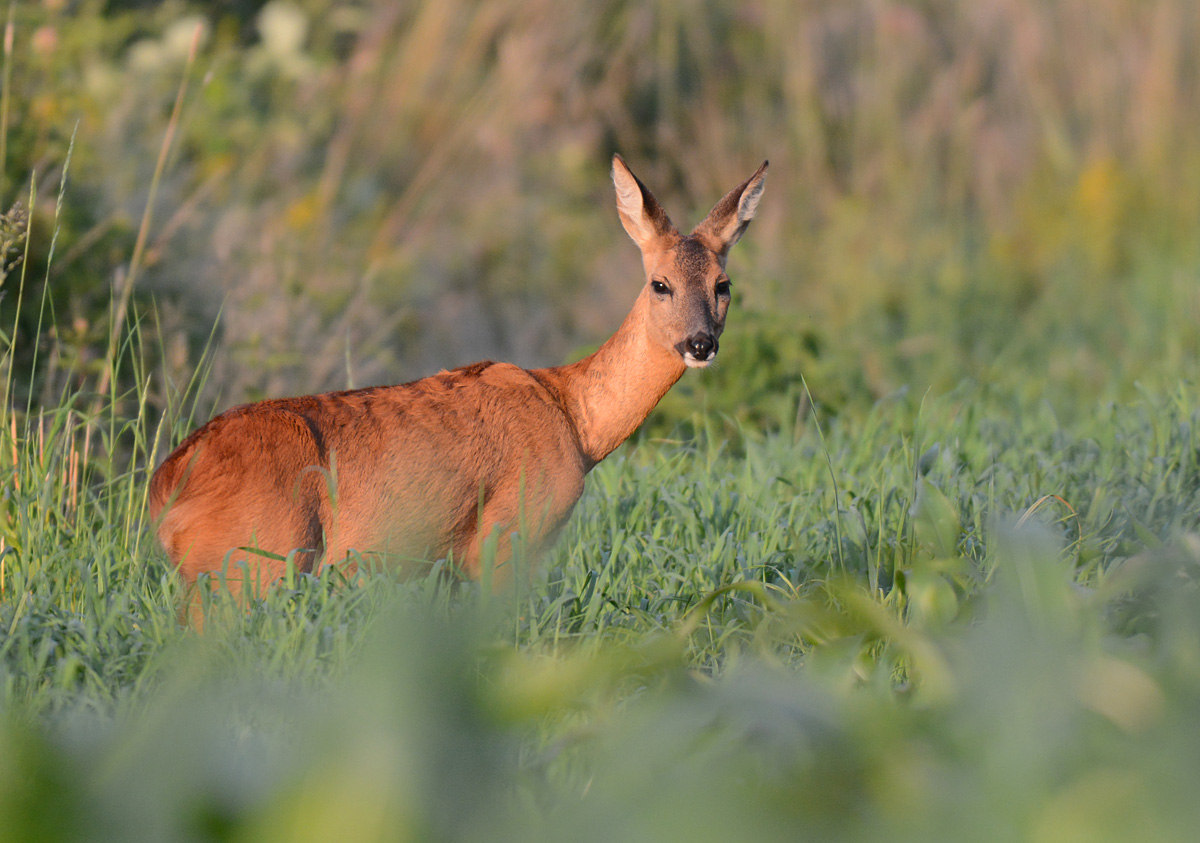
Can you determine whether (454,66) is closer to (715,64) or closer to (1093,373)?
(715,64)

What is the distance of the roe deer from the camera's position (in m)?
3.12

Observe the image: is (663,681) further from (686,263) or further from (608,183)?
(608,183)

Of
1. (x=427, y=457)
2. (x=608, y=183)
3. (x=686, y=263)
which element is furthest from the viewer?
(x=608, y=183)

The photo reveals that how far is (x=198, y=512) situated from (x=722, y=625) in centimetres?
127

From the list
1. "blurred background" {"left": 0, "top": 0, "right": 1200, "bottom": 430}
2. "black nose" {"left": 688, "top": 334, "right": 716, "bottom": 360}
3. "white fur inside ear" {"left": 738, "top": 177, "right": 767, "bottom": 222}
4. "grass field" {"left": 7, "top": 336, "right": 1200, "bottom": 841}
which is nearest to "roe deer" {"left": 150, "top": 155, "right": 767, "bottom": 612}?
"black nose" {"left": 688, "top": 334, "right": 716, "bottom": 360}

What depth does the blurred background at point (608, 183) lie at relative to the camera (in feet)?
17.3

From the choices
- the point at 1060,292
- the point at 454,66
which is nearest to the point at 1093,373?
the point at 1060,292

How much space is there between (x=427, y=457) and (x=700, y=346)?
0.86 meters

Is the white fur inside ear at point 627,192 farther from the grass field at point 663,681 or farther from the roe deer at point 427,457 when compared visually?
the grass field at point 663,681

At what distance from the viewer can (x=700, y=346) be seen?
3762 millimetres

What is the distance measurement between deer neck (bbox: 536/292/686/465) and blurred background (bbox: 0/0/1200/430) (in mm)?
1142

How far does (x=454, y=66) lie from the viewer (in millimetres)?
7906

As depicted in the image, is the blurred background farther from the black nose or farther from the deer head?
the black nose

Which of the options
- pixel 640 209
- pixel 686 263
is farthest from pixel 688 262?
pixel 640 209
